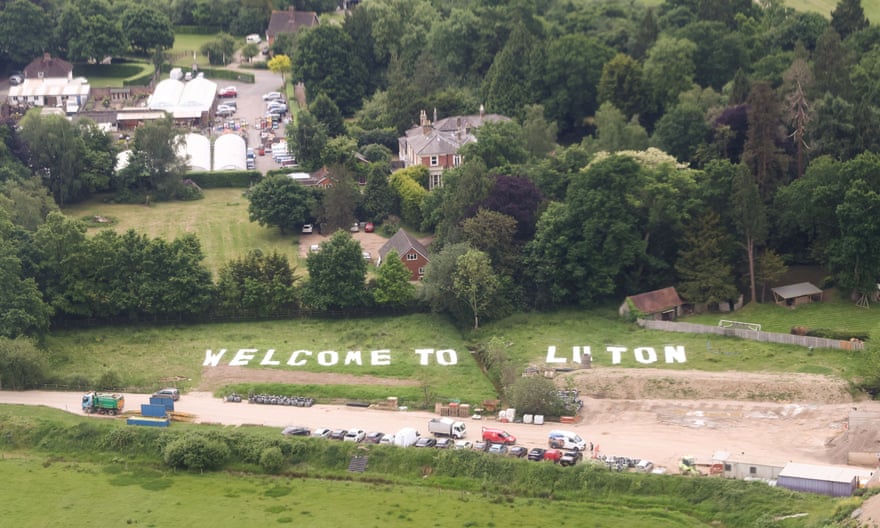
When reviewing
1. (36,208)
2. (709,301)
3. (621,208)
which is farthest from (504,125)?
(36,208)

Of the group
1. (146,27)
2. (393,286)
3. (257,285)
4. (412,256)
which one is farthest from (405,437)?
(146,27)

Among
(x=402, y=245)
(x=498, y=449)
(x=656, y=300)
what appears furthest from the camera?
(x=402, y=245)

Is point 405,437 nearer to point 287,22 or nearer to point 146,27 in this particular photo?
point 146,27

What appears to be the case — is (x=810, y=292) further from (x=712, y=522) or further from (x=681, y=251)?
(x=712, y=522)

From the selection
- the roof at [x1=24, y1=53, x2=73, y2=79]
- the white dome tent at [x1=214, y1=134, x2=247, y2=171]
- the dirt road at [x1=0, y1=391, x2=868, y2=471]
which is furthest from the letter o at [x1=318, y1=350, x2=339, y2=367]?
the roof at [x1=24, y1=53, x2=73, y2=79]

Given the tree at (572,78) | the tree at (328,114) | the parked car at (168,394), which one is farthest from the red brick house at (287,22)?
the parked car at (168,394)
